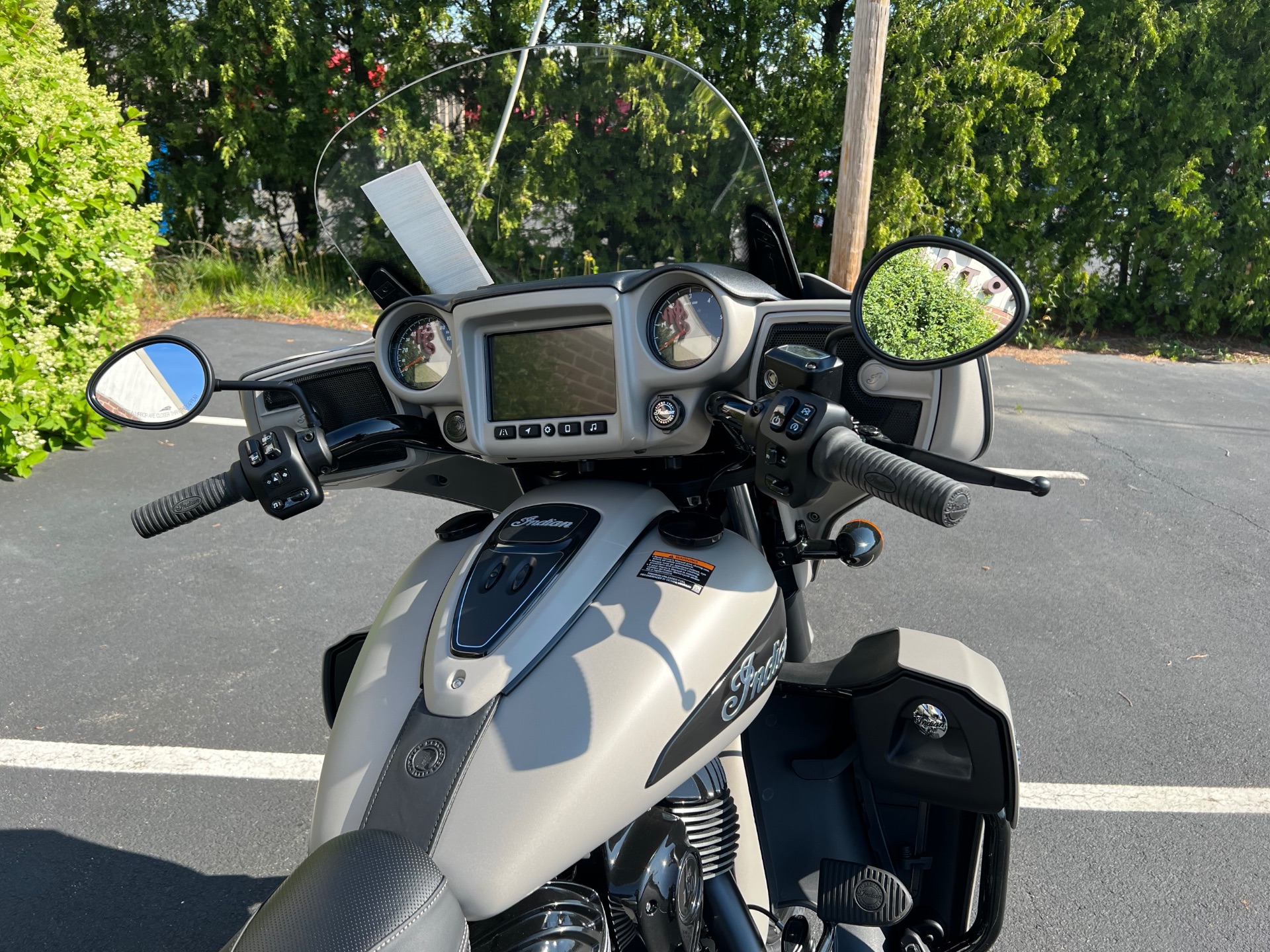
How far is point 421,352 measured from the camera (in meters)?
1.67

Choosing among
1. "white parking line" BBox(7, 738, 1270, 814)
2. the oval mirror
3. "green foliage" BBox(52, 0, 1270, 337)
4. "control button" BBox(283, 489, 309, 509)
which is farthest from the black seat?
"green foliage" BBox(52, 0, 1270, 337)

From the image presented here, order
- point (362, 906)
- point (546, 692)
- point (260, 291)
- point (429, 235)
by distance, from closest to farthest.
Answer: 1. point (362, 906)
2. point (546, 692)
3. point (429, 235)
4. point (260, 291)

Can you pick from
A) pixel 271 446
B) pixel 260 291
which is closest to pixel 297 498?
pixel 271 446

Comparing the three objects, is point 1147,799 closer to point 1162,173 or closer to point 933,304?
point 933,304

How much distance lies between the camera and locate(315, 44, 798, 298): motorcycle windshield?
1.76 meters

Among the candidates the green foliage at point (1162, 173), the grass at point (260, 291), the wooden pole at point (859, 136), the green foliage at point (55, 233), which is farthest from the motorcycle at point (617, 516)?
the green foliage at point (1162, 173)

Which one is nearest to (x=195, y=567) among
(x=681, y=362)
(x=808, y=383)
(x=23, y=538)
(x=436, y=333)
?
(x=23, y=538)

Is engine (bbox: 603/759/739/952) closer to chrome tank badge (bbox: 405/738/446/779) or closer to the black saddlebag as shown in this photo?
chrome tank badge (bbox: 405/738/446/779)

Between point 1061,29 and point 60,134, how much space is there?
874 cm

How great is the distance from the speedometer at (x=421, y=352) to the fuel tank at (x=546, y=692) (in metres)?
0.39

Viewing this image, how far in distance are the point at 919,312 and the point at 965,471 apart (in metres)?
0.24

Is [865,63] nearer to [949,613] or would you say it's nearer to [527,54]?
[949,613]

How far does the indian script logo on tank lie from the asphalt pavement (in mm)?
1504

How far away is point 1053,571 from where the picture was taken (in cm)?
449
